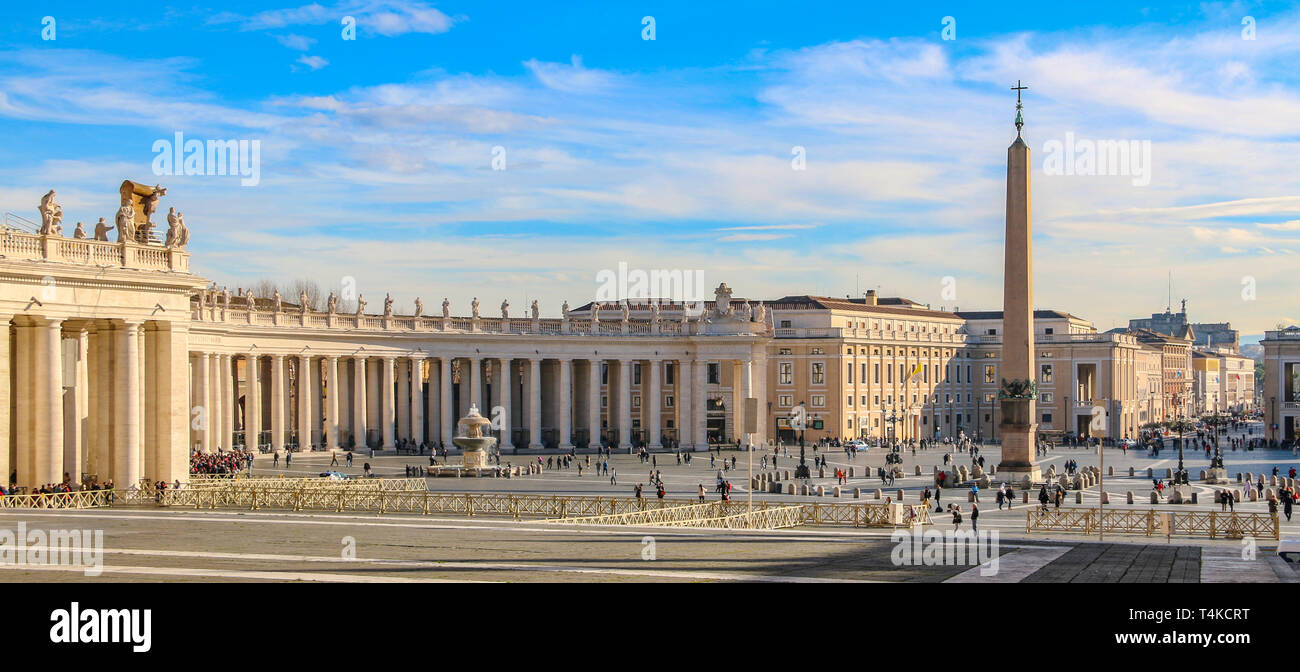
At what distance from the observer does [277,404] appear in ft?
278

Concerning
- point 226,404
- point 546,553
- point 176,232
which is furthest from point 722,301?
point 546,553

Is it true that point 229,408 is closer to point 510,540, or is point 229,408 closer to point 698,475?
point 698,475

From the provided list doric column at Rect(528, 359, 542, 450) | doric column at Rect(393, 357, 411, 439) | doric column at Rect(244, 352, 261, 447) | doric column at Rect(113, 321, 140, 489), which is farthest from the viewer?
doric column at Rect(393, 357, 411, 439)

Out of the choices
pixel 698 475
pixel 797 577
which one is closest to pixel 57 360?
pixel 797 577

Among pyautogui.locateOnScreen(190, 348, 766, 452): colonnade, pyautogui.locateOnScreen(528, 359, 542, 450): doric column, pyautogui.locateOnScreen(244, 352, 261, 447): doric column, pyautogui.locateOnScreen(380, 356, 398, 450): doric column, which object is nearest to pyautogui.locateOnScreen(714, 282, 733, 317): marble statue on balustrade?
pyautogui.locateOnScreen(190, 348, 766, 452): colonnade

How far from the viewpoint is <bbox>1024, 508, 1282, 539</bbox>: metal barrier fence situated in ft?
120

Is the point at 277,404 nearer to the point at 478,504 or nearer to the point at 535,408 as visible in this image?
the point at 535,408

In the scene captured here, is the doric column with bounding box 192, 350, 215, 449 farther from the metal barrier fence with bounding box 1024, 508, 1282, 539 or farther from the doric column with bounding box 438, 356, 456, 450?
the metal barrier fence with bounding box 1024, 508, 1282, 539

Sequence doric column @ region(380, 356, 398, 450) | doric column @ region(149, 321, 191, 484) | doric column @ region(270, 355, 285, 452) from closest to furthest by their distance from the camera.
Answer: doric column @ region(149, 321, 191, 484) < doric column @ region(270, 355, 285, 452) < doric column @ region(380, 356, 398, 450)

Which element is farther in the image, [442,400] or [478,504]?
[442,400]

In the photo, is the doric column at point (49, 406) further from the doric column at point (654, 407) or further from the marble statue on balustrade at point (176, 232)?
the doric column at point (654, 407)

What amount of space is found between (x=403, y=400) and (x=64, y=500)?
59695 mm

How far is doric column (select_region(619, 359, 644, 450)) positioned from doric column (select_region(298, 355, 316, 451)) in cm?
2377
